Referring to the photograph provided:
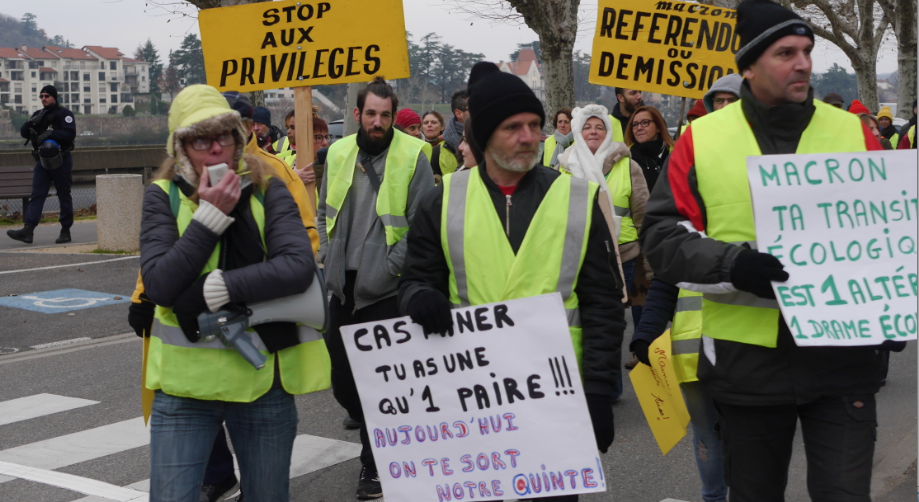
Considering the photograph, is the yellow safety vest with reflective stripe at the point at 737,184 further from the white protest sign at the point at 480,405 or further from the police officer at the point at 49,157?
the police officer at the point at 49,157

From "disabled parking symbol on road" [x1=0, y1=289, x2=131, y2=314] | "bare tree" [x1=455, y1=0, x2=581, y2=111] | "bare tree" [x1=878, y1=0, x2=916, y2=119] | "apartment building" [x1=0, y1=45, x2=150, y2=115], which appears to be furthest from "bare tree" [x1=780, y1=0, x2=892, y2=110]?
"apartment building" [x1=0, y1=45, x2=150, y2=115]

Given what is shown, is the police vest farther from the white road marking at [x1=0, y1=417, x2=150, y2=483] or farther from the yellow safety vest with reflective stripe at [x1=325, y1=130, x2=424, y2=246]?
the white road marking at [x1=0, y1=417, x2=150, y2=483]

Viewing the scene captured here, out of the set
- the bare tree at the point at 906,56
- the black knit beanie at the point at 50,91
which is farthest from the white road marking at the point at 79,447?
the bare tree at the point at 906,56

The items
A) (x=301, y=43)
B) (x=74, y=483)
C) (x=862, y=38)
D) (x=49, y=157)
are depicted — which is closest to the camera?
(x=74, y=483)

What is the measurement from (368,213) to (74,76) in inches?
5401

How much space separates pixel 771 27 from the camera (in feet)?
9.66

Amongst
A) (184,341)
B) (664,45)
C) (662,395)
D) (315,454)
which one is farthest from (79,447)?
(664,45)

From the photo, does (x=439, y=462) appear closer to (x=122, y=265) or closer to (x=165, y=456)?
(x=165, y=456)

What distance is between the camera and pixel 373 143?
494 cm

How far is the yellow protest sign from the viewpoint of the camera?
3859 mm

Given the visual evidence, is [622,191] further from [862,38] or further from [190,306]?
[862,38]

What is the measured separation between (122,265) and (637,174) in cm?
761

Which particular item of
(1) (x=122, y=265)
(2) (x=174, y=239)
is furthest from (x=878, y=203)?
(1) (x=122, y=265)

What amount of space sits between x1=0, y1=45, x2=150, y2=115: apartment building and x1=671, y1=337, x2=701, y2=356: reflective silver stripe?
12747 centimetres
